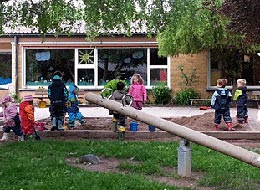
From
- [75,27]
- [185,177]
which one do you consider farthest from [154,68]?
[185,177]

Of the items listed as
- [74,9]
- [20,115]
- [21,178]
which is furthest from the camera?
[74,9]

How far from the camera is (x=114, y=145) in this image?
37.6 feet

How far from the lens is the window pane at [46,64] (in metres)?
29.2

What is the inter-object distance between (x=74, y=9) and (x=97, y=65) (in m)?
15.1

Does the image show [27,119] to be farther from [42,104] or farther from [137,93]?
[42,104]

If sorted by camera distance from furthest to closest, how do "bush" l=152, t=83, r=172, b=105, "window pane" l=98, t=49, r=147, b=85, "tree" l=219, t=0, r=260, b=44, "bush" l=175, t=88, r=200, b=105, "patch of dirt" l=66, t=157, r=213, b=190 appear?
"window pane" l=98, t=49, r=147, b=85 → "bush" l=152, t=83, r=172, b=105 → "bush" l=175, t=88, r=200, b=105 → "tree" l=219, t=0, r=260, b=44 → "patch of dirt" l=66, t=157, r=213, b=190

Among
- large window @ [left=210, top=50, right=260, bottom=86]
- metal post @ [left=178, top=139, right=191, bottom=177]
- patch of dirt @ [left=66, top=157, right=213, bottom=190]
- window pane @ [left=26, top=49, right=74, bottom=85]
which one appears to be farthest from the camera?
window pane @ [left=26, top=49, right=74, bottom=85]

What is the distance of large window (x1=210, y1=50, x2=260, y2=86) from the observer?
2759cm

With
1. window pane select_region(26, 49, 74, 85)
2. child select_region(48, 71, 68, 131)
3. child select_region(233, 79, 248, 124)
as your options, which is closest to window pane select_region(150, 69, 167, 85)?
window pane select_region(26, 49, 74, 85)

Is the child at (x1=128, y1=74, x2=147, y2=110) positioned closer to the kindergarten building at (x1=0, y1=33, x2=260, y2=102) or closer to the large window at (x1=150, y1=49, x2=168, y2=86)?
the kindergarten building at (x1=0, y1=33, x2=260, y2=102)

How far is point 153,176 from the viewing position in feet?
28.1

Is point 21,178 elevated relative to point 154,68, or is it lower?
lower

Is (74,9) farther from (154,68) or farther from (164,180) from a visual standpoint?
(154,68)

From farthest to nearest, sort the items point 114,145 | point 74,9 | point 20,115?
point 74,9 → point 20,115 → point 114,145
